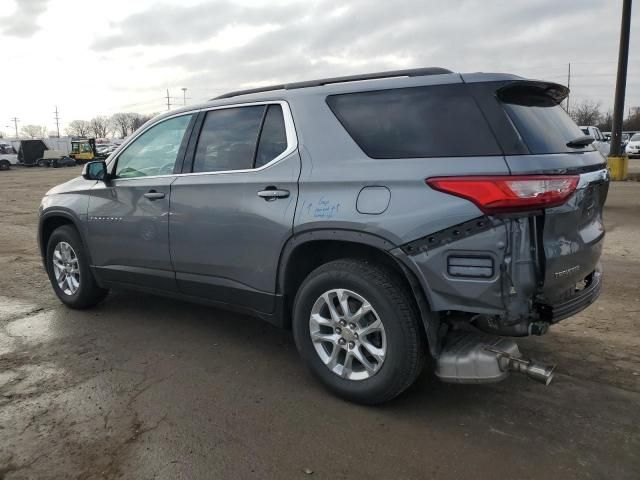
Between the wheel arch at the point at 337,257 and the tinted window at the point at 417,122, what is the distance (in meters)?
0.52

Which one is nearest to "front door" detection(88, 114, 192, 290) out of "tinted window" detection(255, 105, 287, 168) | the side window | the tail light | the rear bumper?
the side window

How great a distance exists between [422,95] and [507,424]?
1.95 meters

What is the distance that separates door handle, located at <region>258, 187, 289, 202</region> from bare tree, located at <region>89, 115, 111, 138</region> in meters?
135

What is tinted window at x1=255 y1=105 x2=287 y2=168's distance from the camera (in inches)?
144

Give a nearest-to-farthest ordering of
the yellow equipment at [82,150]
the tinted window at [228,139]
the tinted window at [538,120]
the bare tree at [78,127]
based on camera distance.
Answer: the tinted window at [538,120], the tinted window at [228,139], the yellow equipment at [82,150], the bare tree at [78,127]

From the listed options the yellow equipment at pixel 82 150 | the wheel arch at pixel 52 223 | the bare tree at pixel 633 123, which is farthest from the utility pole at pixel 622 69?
the bare tree at pixel 633 123

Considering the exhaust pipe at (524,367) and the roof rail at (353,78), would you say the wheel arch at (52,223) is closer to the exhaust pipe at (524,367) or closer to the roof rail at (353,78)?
the roof rail at (353,78)

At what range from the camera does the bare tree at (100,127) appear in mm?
126312

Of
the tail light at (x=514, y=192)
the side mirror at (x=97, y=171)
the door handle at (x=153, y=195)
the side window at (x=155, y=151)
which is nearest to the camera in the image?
the tail light at (x=514, y=192)

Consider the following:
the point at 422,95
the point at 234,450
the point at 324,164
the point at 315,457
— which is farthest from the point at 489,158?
the point at 234,450

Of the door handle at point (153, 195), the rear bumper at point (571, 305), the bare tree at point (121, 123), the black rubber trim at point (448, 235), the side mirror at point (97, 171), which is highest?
the bare tree at point (121, 123)

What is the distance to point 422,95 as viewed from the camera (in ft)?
10.1

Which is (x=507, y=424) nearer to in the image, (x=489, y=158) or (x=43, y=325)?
(x=489, y=158)

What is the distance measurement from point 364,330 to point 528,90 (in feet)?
5.54
